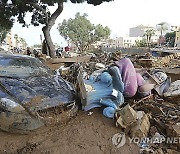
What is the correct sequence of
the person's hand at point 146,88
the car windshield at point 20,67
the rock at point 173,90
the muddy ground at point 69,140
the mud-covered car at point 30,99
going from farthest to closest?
the rock at point 173,90, the person's hand at point 146,88, the car windshield at point 20,67, the mud-covered car at point 30,99, the muddy ground at point 69,140

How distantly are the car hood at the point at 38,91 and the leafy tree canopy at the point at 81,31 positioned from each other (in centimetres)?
4171

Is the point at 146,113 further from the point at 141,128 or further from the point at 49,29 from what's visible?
the point at 49,29

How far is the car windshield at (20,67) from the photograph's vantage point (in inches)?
173

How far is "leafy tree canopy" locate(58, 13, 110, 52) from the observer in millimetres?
47188

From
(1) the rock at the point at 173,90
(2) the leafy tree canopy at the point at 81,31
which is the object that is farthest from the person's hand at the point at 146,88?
(2) the leafy tree canopy at the point at 81,31

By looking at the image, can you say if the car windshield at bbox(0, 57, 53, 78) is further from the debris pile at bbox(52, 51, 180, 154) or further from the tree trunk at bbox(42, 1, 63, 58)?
the tree trunk at bbox(42, 1, 63, 58)

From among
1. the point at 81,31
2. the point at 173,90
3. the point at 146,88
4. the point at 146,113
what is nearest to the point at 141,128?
the point at 146,113

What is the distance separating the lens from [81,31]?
156 feet

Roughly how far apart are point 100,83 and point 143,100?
0.85 meters

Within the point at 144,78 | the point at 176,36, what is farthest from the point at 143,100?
the point at 176,36

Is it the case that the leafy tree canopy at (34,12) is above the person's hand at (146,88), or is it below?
above

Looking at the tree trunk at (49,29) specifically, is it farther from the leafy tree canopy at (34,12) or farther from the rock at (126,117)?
the rock at (126,117)

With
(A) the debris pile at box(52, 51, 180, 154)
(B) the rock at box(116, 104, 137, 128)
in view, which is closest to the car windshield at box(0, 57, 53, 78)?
(A) the debris pile at box(52, 51, 180, 154)

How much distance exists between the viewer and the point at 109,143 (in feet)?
11.2
